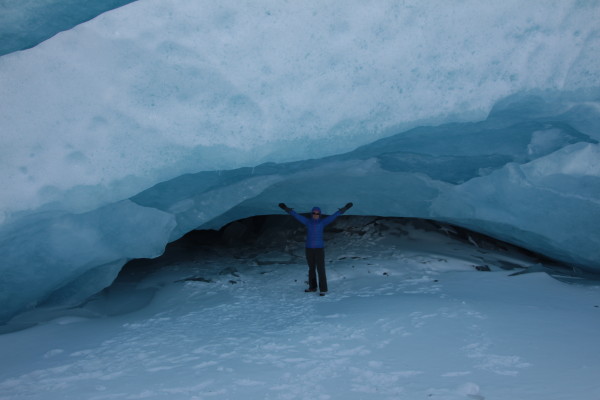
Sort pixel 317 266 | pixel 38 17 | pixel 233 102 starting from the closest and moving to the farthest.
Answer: pixel 38 17 < pixel 233 102 < pixel 317 266

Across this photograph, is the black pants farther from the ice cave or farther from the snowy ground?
the ice cave

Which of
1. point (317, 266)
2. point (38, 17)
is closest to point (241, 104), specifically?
point (38, 17)

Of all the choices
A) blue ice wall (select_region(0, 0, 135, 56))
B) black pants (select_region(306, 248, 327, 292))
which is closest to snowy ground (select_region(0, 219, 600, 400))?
black pants (select_region(306, 248, 327, 292))

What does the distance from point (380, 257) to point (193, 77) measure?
3.06 metres

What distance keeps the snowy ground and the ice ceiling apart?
732 millimetres

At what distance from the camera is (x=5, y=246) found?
3398 mm

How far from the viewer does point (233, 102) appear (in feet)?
11.1

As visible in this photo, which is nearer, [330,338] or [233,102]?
[330,338]

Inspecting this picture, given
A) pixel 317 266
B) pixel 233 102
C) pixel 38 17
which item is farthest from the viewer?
pixel 317 266

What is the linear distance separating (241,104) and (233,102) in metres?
0.06

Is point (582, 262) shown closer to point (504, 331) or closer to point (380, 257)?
point (380, 257)

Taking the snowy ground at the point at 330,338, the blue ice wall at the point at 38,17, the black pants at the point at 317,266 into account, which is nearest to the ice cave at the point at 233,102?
the blue ice wall at the point at 38,17

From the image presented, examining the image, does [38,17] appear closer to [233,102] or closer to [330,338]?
[233,102]

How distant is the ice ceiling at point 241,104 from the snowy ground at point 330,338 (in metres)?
0.73
